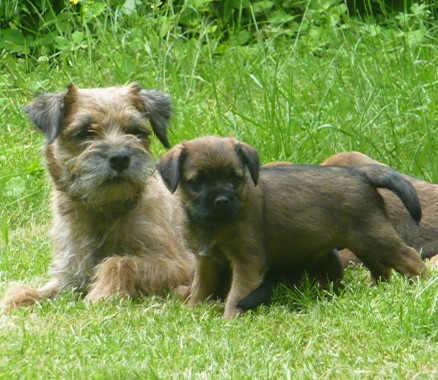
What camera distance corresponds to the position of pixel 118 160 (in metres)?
7.54

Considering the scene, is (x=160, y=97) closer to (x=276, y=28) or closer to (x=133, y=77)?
(x=133, y=77)

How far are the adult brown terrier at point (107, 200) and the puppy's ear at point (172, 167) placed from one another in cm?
34

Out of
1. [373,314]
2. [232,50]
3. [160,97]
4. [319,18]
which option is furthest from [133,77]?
[373,314]

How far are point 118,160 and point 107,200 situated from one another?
0.33m

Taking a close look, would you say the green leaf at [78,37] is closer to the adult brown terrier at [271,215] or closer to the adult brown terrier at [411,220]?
the adult brown terrier at [411,220]

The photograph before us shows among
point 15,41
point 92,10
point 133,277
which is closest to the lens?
point 133,277

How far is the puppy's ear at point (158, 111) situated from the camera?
27.0 feet

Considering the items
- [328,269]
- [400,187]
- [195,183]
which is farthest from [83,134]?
[400,187]

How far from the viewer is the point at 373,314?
6367 millimetres

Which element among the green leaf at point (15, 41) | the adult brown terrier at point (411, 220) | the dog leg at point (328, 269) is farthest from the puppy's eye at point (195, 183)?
the green leaf at point (15, 41)

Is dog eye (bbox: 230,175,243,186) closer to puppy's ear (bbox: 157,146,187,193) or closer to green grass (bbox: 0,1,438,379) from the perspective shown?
puppy's ear (bbox: 157,146,187,193)

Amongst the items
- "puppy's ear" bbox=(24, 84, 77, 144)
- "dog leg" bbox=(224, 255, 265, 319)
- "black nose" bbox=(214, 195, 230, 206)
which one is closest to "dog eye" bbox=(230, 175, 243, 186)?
"black nose" bbox=(214, 195, 230, 206)

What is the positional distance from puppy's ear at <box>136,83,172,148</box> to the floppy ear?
2.07ft

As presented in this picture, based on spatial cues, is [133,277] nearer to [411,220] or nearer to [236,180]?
[236,180]
